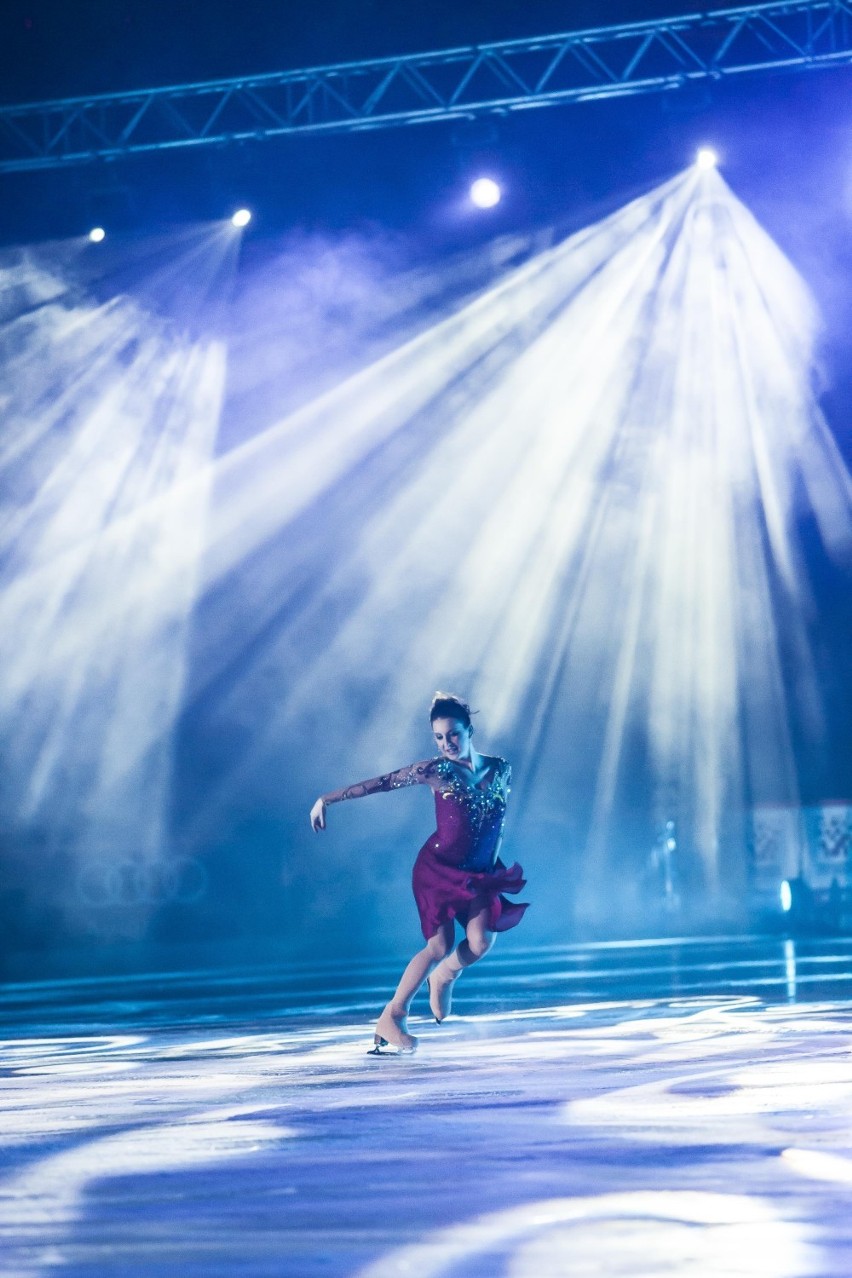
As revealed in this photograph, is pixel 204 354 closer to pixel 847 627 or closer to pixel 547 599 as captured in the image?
pixel 547 599

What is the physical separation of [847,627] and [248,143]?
26.8 ft

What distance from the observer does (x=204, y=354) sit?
49.0 ft

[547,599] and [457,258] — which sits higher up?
[457,258]

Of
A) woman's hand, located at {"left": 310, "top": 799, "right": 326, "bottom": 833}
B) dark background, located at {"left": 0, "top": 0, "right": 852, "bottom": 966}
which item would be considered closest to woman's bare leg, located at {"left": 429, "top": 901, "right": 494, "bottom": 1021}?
woman's hand, located at {"left": 310, "top": 799, "right": 326, "bottom": 833}

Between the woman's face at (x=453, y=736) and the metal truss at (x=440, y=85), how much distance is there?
7.46m

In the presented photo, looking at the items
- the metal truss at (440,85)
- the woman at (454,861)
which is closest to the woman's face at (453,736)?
the woman at (454,861)

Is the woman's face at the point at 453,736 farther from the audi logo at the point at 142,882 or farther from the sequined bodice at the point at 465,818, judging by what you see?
the audi logo at the point at 142,882

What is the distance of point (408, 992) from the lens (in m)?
5.77

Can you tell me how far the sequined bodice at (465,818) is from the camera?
229 inches

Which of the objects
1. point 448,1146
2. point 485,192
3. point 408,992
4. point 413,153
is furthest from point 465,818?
point 485,192

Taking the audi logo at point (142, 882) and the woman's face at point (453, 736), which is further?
the audi logo at point (142, 882)

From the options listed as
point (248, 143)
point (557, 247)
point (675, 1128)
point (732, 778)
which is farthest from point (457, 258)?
point (675, 1128)

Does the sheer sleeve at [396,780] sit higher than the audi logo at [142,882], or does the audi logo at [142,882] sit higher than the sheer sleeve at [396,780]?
the audi logo at [142,882]

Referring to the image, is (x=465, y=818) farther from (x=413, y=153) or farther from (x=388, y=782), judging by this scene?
(x=413, y=153)
